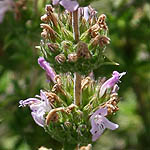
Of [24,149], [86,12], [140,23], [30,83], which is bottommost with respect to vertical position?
[24,149]

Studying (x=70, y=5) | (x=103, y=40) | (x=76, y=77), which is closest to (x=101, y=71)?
(x=76, y=77)

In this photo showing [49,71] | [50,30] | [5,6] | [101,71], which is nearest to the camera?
[50,30]

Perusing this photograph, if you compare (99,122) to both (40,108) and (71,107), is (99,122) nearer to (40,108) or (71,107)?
(71,107)

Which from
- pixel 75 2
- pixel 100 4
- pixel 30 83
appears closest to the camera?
pixel 75 2

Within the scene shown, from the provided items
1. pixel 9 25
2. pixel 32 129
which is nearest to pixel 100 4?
pixel 9 25

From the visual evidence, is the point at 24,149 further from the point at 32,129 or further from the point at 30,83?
the point at 30,83

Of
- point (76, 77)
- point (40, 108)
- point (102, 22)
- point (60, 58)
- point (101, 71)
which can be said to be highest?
point (102, 22)

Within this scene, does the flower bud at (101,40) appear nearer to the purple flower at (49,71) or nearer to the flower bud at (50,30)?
the flower bud at (50,30)
